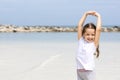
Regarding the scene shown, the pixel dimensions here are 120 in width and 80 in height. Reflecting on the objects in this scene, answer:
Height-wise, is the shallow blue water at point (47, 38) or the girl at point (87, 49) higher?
the girl at point (87, 49)

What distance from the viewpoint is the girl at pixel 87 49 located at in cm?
521

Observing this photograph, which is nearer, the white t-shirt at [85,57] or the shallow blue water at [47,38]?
the white t-shirt at [85,57]

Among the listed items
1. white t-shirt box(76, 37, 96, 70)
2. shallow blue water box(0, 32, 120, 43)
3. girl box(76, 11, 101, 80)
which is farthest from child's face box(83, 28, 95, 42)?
shallow blue water box(0, 32, 120, 43)

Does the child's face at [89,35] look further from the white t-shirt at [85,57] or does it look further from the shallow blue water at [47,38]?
the shallow blue water at [47,38]

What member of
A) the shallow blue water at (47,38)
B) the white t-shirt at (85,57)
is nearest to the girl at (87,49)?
the white t-shirt at (85,57)

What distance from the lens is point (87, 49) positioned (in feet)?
17.1

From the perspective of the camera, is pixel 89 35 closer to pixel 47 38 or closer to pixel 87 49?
pixel 87 49

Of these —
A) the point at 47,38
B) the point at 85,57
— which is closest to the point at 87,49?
the point at 85,57

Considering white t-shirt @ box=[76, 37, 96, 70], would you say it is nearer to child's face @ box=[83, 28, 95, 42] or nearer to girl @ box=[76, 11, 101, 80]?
girl @ box=[76, 11, 101, 80]

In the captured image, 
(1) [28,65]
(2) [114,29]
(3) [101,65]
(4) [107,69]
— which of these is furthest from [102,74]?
(2) [114,29]

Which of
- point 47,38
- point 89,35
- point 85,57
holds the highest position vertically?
point 89,35

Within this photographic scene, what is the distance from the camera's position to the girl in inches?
205

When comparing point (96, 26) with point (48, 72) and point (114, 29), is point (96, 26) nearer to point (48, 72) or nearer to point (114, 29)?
point (48, 72)

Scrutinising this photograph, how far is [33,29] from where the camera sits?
88250 mm
